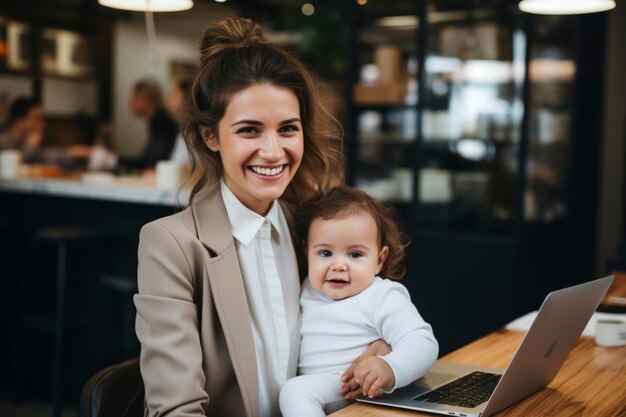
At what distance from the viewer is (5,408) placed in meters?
4.23

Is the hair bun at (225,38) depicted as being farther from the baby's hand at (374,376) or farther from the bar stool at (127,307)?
the bar stool at (127,307)

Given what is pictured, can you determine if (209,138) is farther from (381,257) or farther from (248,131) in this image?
(381,257)

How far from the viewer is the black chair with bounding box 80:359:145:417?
153 centimetres

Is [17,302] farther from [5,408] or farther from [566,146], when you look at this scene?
[566,146]

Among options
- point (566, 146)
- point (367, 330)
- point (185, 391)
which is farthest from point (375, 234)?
Answer: point (566, 146)

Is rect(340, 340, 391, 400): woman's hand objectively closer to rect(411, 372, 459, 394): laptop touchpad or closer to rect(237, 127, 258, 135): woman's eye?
rect(411, 372, 459, 394): laptop touchpad

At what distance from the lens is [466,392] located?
1.59m

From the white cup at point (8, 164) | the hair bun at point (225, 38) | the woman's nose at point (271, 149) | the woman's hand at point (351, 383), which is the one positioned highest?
the hair bun at point (225, 38)

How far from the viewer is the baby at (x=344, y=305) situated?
→ 63.0 inches

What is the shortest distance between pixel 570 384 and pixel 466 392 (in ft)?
A: 0.96

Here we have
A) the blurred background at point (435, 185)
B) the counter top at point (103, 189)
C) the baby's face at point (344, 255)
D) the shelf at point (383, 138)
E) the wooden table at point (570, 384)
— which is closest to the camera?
the wooden table at point (570, 384)

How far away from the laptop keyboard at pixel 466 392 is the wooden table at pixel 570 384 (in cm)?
Result: 6

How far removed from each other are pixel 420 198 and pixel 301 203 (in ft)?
11.4

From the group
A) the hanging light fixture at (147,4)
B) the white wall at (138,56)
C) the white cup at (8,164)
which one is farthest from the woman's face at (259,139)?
the white wall at (138,56)
